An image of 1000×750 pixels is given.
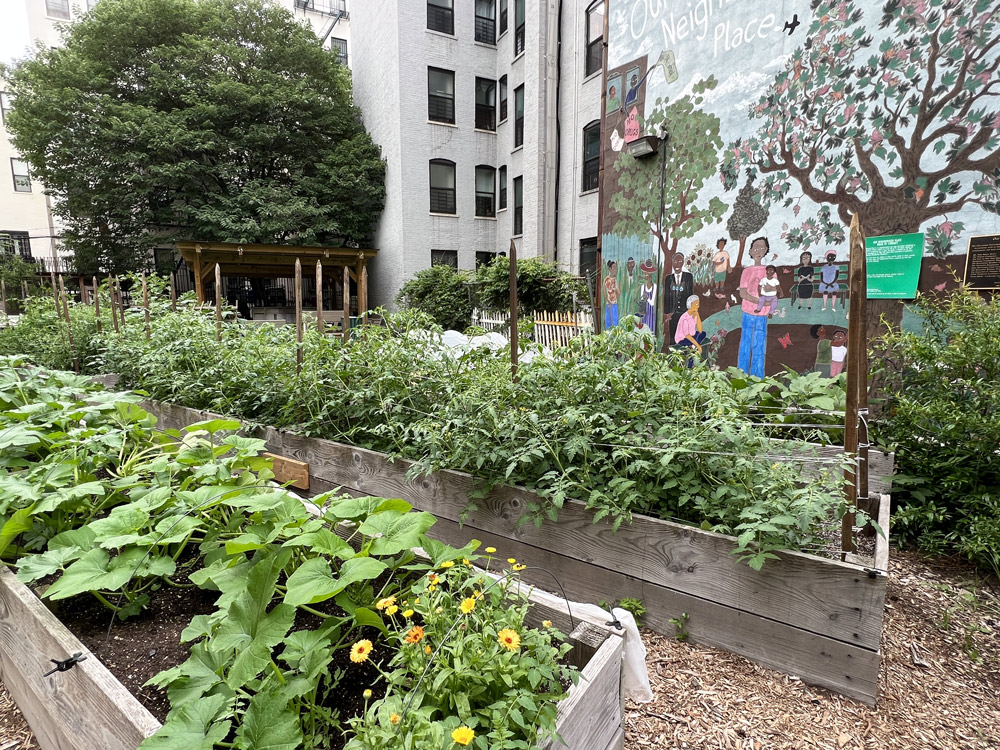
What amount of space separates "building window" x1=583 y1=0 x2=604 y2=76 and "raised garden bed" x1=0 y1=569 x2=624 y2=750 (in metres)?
15.4

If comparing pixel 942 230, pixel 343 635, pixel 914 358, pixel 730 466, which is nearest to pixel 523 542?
pixel 730 466

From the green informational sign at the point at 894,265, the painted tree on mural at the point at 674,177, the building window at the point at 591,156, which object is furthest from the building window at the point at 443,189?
the green informational sign at the point at 894,265

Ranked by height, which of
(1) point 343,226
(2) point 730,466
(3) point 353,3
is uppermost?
(3) point 353,3

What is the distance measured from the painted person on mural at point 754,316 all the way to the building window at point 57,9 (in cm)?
3949

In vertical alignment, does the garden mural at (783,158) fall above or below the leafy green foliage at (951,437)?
above

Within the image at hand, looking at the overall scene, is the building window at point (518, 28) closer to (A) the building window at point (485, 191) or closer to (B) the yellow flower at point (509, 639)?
(A) the building window at point (485, 191)

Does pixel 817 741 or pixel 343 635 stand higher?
pixel 343 635

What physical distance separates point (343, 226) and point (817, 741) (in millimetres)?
21026

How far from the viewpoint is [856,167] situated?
4992 millimetres

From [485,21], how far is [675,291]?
1761 centimetres

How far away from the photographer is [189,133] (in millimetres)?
18219

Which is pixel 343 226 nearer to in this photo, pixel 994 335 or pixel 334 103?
pixel 334 103

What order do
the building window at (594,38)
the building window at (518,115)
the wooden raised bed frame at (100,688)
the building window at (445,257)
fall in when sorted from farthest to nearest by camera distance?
the building window at (445,257) < the building window at (518,115) < the building window at (594,38) < the wooden raised bed frame at (100,688)

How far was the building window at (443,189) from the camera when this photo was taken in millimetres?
19609
